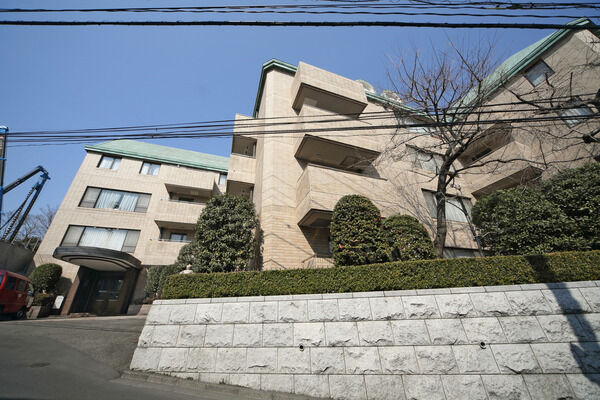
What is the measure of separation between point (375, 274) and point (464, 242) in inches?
375

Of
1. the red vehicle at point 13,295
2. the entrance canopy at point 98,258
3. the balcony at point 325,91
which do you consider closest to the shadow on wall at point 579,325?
the balcony at point 325,91

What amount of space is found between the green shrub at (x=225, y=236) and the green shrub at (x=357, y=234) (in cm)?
349

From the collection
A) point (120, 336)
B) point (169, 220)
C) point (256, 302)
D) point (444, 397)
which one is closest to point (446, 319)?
point (444, 397)

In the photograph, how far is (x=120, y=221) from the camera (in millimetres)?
15812

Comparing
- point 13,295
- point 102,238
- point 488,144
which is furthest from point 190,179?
point 488,144

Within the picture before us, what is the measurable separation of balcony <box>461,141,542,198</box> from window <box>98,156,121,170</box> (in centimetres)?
Answer: 2405

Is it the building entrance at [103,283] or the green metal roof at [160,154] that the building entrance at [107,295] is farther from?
the green metal roof at [160,154]

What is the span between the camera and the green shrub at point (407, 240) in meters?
7.26

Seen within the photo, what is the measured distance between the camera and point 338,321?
5.00 meters

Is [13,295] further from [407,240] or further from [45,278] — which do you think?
[407,240]

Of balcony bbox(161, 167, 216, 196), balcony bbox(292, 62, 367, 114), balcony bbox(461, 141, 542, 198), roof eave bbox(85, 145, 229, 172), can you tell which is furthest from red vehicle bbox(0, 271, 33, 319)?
balcony bbox(461, 141, 542, 198)

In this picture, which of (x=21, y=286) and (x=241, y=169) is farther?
(x=241, y=169)

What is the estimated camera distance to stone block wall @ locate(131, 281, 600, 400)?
4219mm

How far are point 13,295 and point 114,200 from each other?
7.93 m
